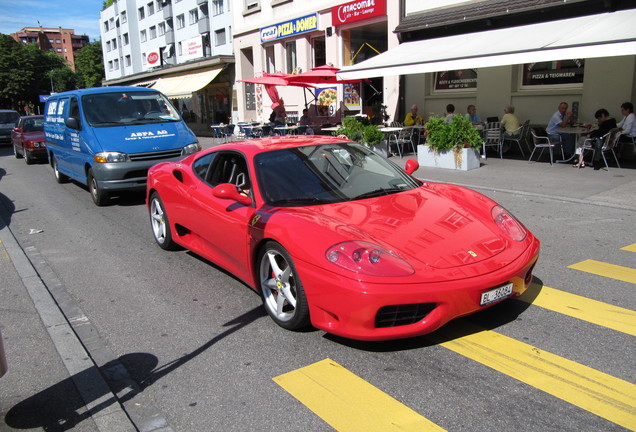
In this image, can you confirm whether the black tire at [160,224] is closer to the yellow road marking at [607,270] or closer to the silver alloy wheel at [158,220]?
the silver alloy wheel at [158,220]

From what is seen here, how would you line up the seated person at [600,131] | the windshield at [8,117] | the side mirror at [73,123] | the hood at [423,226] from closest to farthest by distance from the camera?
the hood at [423,226]
the side mirror at [73,123]
the seated person at [600,131]
the windshield at [8,117]

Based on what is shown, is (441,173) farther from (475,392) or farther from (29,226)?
(475,392)

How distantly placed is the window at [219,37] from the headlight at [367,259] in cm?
3800

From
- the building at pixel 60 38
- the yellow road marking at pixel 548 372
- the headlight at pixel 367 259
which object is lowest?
the yellow road marking at pixel 548 372

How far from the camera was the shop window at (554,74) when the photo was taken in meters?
13.6

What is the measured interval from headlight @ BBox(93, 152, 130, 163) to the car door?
4238 mm

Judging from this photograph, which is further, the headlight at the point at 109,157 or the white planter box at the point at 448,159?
the white planter box at the point at 448,159

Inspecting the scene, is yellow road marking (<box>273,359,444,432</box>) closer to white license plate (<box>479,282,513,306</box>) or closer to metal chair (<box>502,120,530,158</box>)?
white license plate (<box>479,282,513,306</box>)

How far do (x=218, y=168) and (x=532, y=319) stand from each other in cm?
324

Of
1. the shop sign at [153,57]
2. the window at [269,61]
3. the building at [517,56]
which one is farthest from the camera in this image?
the shop sign at [153,57]

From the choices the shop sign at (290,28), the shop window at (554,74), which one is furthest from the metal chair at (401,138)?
the shop sign at (290,28)

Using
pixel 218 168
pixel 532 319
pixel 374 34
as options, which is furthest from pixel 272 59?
pixel 532 319

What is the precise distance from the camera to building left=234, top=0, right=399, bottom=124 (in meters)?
19.4

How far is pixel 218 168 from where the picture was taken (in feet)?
17.1
